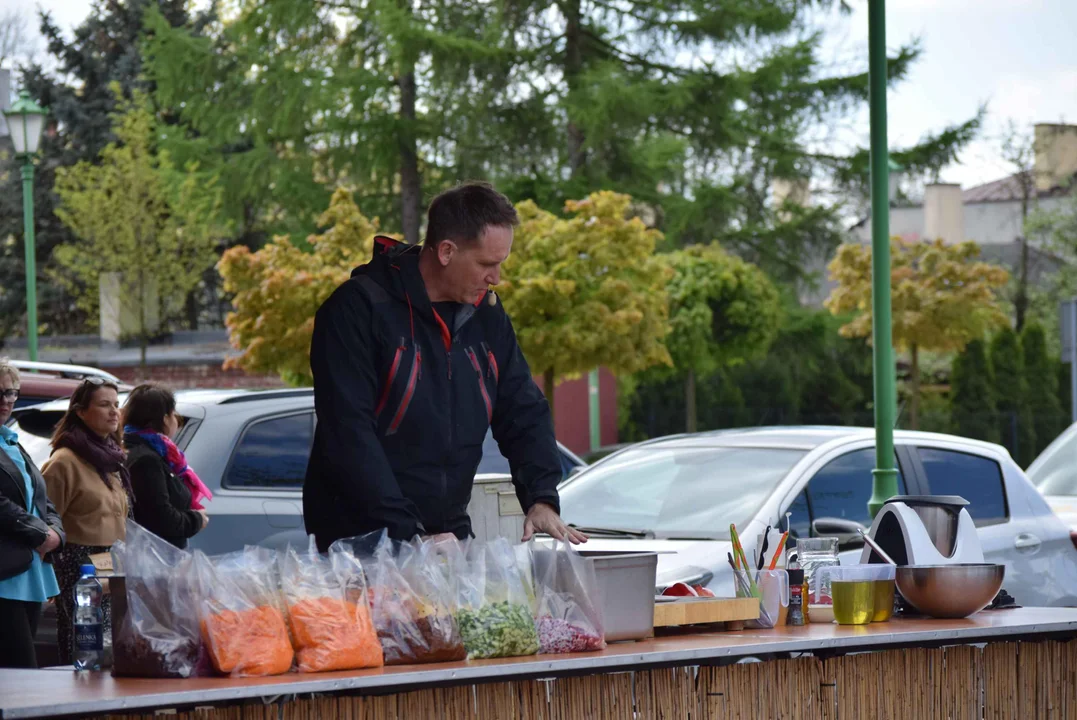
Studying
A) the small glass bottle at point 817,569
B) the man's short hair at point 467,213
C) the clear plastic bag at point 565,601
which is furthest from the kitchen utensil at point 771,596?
the man's short hair at point 467,213

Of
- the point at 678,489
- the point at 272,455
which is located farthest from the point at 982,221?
the point at 272,455

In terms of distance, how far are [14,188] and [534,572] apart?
144 feet

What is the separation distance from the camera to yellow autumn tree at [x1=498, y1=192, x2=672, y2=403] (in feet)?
72.7

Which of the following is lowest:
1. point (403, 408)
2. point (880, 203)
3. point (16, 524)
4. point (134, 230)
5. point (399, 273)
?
point (16, 524)

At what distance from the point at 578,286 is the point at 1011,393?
21.9m

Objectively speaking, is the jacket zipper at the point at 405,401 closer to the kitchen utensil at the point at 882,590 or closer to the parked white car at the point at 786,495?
the kitchen utensil at the point at 882,590

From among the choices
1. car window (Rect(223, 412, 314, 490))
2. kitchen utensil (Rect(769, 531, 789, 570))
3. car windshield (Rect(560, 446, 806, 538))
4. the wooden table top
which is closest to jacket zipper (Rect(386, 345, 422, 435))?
the wooden table top

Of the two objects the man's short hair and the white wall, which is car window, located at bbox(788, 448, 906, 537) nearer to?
the man's short hair

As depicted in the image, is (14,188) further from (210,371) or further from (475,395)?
(475,395)

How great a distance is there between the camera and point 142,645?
343cm

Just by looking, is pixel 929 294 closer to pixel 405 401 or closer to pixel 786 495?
pixel 786 495

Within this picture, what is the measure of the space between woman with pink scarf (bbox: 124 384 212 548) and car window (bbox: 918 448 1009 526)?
13.7ft

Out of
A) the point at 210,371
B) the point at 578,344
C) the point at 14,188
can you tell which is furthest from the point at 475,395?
the point at 14,188

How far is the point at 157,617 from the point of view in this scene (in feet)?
11.5
